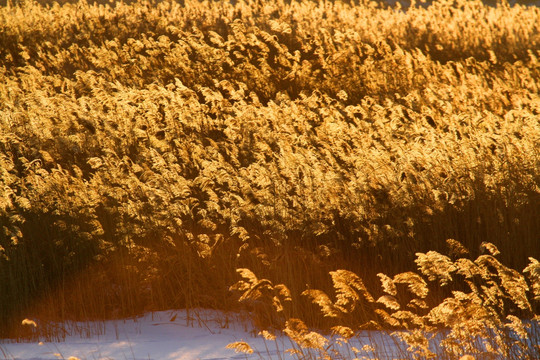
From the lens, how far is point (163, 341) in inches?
170

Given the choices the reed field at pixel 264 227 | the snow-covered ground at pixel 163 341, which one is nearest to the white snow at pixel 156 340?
the snow-covered ground at pixel 163 341

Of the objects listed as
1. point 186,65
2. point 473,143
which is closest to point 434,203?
point 473,143

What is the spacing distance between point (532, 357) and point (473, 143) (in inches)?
109

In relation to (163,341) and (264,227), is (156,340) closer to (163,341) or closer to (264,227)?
(163,341)

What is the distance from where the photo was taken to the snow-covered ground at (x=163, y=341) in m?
3.95

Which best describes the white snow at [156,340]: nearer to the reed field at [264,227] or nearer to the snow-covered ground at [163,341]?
the snow-covered ground at [163,341]

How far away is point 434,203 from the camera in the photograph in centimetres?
500

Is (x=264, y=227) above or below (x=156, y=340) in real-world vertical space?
above

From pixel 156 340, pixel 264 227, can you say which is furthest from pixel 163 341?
pixel 264 227

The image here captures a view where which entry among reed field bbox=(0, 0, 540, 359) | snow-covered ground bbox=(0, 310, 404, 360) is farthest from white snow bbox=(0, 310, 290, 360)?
reed field bbox=(0, 0, 540, 359)

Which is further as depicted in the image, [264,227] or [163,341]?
[264,227]

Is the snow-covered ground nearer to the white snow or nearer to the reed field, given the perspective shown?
the white snow

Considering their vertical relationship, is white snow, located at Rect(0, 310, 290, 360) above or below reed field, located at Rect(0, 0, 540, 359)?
below

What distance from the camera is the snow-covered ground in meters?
3.95
